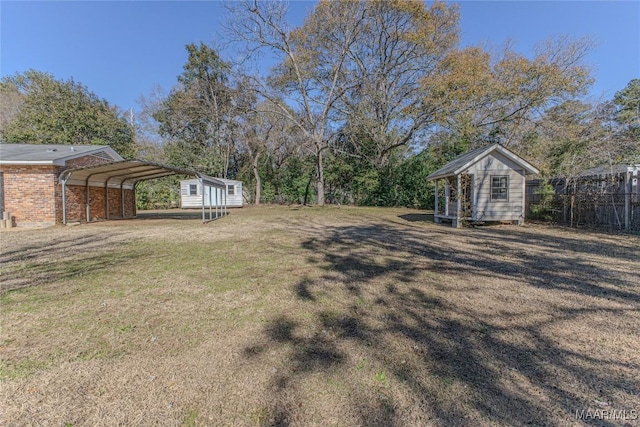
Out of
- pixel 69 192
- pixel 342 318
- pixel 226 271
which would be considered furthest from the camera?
pixel 69 192

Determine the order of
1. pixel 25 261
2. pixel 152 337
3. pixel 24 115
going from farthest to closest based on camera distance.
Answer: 1. pixel 24 115
2. pixel 25 261
3. pixel 152 337

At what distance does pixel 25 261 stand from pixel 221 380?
577 centimetres

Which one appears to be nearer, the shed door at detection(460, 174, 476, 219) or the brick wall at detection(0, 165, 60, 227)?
the brick wall at detection(0, 165, 60, 227)

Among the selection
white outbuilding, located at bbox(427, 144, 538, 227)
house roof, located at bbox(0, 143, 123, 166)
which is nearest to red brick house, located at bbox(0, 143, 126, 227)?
house roof, located at bbox(0, 143, 123, 166)

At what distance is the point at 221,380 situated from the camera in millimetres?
2121

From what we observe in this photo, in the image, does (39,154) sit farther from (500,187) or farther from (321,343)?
(500,187)

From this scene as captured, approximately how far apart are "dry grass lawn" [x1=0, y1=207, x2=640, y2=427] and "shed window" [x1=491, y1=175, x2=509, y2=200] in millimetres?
6528

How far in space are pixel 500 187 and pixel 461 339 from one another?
1068 centimetres

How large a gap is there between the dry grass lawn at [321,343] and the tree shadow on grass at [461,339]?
0.6 inches

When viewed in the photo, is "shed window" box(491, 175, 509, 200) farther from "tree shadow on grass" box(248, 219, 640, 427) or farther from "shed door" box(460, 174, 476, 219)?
"tree shadow on grass" box(248, 219, 640, 427)

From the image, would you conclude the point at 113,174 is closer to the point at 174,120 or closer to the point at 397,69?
the point at 174,120

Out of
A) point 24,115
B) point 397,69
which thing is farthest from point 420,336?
point 24,115

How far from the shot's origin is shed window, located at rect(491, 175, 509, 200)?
1148 cm

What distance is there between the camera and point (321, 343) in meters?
2.63
